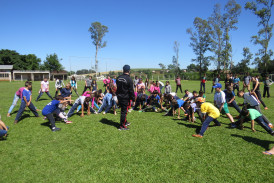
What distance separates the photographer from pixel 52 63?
66.2 metres

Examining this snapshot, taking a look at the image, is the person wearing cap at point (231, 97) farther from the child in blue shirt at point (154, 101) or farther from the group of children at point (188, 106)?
the child in blue shirt at point (154, 101)

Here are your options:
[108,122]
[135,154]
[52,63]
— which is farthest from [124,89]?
[52,63]

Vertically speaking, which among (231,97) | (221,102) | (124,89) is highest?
(124,89)

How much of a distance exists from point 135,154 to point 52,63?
72.0 m

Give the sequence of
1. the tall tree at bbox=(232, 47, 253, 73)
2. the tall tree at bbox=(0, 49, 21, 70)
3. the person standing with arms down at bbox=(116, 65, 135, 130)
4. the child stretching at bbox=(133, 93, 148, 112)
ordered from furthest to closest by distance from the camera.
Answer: the tall tree at bbox=(0, 49, 21, 70) < the tall tree at bbox=(232, 47, 253, 73) < the child stretching at bbox=(133, 93, 148, 112) < the person standing with arms down at bbox=(116, 65, 135, 130)

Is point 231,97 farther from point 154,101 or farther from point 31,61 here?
point 31,61

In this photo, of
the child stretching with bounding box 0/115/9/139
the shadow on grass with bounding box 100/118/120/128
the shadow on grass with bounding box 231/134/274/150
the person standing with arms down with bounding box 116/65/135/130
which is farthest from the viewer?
the shadow on grass with bounding box 100/118/120/128

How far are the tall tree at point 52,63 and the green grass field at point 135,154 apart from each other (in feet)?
222

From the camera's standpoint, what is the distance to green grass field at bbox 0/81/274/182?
3387mm

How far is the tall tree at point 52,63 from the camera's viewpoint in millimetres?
66062

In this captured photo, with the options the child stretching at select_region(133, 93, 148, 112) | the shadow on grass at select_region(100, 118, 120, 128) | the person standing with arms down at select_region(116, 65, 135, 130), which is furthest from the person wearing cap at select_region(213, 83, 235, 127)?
the shadow on grass at select_region(100, 118, 120, 128)

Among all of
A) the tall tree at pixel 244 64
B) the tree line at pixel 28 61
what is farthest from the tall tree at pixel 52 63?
the tall tree at pixel 244 64

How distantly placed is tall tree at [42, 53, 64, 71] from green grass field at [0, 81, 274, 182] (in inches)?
2667

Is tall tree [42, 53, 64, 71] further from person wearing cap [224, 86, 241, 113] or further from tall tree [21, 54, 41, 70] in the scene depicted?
person wearing cap [224, 86, 241, 113]
